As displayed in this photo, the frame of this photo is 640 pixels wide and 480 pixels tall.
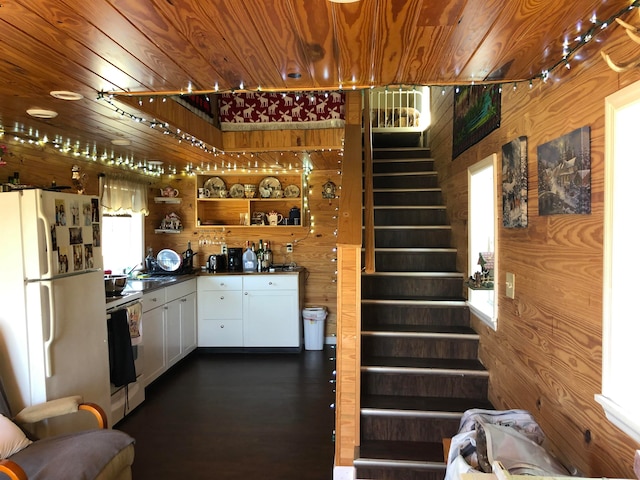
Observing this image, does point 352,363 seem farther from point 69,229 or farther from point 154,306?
point 154,306

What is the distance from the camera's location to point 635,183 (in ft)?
4.42

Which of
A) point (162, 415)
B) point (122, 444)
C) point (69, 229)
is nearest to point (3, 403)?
point (122, 444)

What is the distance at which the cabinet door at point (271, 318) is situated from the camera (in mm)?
4973

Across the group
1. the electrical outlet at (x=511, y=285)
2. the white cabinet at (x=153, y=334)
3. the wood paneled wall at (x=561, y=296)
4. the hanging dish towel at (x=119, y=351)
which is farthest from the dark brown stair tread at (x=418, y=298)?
the white cabinet at (x=153, y=334)

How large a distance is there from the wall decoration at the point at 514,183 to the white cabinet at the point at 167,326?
3.08 meters

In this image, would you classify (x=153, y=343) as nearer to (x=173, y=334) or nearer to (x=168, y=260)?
(x=173, y=334)

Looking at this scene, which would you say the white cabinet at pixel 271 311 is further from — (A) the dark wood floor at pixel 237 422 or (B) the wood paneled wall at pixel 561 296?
(B) the wood paneled wall at pixel 561 296

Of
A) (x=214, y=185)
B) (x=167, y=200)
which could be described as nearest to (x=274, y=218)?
(x=214, y=185)

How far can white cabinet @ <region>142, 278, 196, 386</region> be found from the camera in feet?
12.8

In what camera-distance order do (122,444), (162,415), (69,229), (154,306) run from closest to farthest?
(122,444)
(69,229)
(162,415)
(154,306)

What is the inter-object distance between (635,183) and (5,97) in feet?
9.49

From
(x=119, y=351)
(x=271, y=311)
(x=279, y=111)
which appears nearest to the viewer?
(x=119, y=351)

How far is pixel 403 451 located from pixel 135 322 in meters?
2.34

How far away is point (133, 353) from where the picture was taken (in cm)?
345
